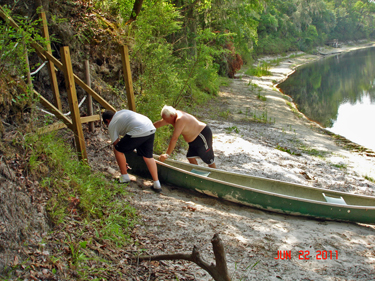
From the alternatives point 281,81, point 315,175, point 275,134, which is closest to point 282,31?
point 281,81

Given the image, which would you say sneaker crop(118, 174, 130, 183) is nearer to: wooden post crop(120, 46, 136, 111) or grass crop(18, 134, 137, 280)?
grass crop(18, 134, 137, 280)

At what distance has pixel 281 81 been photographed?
30469 mm

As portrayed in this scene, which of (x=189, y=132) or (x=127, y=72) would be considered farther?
(x=127, y=72)

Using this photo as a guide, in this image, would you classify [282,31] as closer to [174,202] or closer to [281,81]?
[281,81]

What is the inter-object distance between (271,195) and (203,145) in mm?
1801

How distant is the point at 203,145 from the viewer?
686 cm

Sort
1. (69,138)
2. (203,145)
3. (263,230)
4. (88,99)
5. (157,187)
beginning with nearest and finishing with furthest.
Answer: (263,230), (157,187), (69,138), (203,145), (88,99)

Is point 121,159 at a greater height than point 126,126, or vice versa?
point 126,126

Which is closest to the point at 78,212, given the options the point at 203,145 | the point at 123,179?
the point at 123,179

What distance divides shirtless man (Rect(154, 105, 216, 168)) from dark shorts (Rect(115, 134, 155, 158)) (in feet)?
1.42
